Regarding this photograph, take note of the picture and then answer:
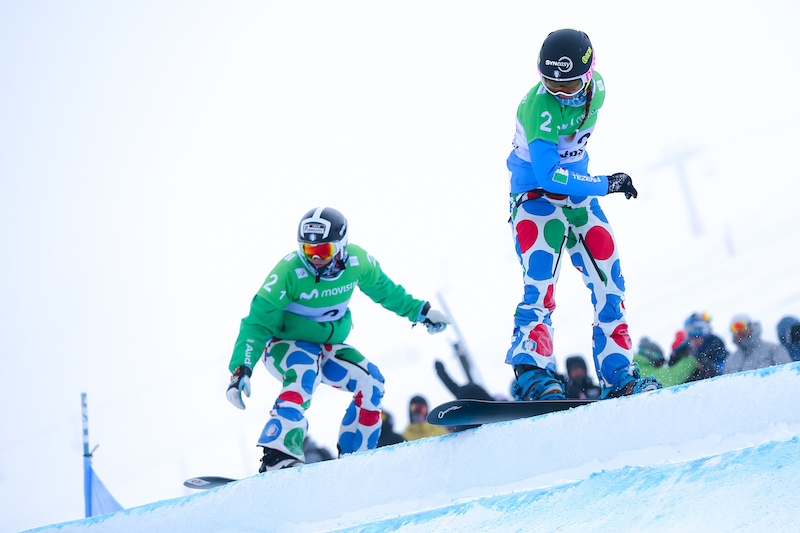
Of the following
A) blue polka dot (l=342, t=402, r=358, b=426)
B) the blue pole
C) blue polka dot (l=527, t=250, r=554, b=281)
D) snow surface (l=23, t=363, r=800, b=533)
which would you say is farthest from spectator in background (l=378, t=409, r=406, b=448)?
snow surface (l=23, t=363, r=800, b=533)

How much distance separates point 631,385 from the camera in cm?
356

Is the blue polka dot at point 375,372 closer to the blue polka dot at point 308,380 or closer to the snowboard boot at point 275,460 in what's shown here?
the blue polka dot at point 308,380

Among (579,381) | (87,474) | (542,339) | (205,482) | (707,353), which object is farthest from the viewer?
(87,474)

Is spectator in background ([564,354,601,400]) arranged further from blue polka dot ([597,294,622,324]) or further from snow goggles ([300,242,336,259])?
snow goggles ([300,242,336,259])

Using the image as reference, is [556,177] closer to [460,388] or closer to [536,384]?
[536,384]

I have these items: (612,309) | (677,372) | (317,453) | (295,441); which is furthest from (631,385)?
(317,453)

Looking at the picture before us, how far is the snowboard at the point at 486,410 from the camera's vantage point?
3.04 meters

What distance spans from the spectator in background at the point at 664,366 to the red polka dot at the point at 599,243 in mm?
1006

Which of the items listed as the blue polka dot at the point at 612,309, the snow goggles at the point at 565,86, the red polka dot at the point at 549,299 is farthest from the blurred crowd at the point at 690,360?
the snow goggles at the point at 565,86

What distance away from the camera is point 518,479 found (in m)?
2.79

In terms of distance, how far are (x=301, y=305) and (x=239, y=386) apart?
65cm

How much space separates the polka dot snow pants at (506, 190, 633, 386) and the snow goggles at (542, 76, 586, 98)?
525mm

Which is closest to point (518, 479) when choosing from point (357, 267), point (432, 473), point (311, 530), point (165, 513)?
point (432, 473)

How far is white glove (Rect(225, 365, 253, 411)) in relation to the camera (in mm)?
4344
